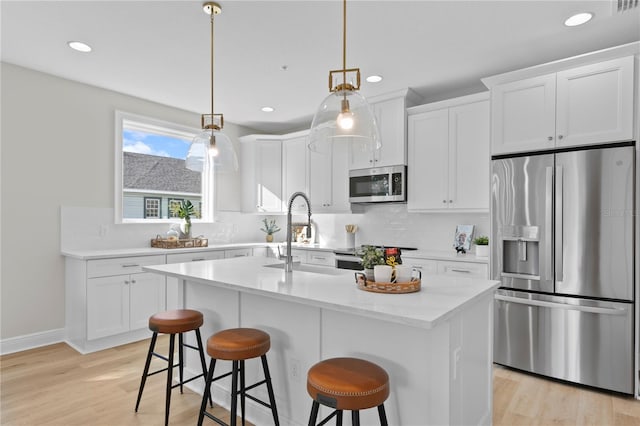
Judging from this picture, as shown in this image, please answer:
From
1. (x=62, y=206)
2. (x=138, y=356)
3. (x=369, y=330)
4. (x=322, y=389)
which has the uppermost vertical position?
(x=62, y=206)

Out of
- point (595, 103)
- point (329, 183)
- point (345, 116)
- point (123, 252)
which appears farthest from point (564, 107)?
point (123, 252)

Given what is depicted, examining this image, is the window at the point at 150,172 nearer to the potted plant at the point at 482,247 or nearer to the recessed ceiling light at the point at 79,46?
the recessed ceiling light at the point at 79,46

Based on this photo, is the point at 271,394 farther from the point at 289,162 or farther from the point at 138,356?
the point at 289,162

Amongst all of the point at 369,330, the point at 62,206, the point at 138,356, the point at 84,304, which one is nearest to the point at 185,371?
the point at 138,356

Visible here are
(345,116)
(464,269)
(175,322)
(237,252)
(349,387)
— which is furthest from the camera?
(237,252)

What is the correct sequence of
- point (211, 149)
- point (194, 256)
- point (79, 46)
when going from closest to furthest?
point (211, 149), point (79, 46), point (194, 256)

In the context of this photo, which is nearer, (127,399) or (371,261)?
(371,261)

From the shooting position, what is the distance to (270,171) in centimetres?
542

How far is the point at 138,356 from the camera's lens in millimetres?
3424

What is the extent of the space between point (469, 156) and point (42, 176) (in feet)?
13.9

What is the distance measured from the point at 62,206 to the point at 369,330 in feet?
11.6

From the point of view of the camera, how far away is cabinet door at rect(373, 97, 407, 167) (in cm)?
406

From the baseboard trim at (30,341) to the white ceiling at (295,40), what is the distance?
2.58 m

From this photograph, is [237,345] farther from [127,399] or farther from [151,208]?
[151,208]
